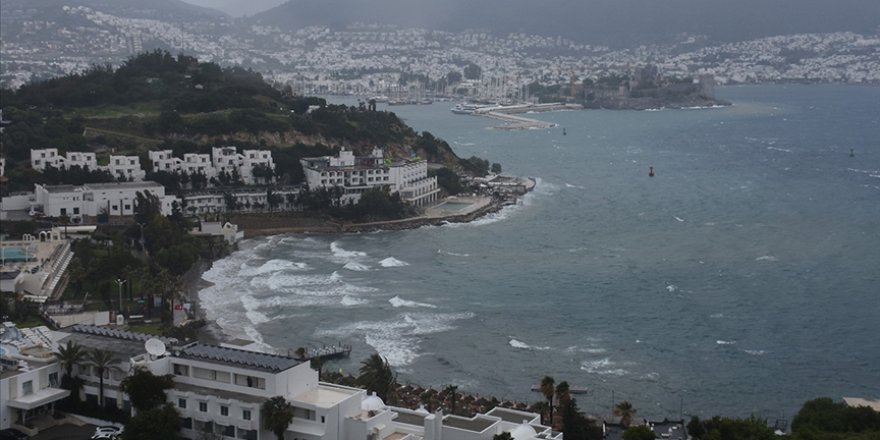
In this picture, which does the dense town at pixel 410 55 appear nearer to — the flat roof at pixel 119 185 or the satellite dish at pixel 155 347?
the flat roof at pixel 119 185

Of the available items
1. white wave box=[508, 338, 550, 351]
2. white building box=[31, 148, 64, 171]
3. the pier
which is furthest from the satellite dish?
the pier

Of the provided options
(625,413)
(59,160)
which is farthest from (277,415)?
(59,160)

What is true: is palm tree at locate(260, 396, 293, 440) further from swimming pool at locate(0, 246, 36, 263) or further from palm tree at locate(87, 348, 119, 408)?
swimming pool at locate(0, 246, 36, 263)

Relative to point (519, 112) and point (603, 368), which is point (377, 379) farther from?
point (519, 112)

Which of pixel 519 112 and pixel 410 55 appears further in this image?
pixel 410 55

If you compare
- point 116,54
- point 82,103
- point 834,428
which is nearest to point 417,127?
point 82,103

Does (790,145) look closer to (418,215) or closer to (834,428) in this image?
(418,215)
